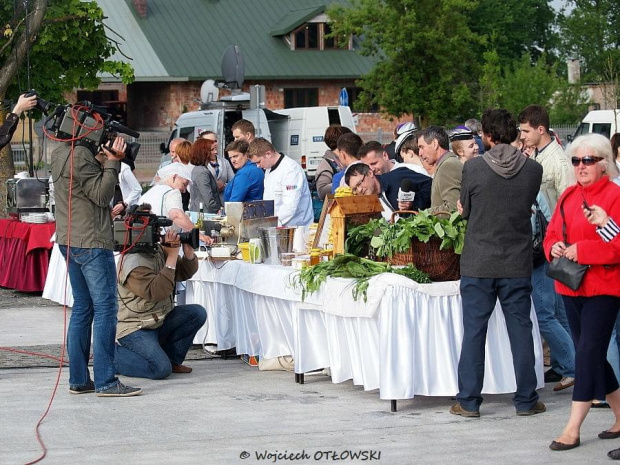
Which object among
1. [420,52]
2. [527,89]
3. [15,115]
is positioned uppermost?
[420,52]

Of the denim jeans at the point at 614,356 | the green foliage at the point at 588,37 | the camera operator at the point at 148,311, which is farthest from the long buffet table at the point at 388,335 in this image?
the green foliage at the point at 588,37

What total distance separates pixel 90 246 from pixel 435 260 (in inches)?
90.2

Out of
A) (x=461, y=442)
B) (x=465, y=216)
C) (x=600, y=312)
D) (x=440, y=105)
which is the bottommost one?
(x=461, y=442)

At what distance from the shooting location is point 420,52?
45.5 m

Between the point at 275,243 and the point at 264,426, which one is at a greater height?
the point at 275,243

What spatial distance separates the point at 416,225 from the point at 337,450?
176cm

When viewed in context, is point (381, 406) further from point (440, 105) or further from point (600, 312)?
point (440, 105)

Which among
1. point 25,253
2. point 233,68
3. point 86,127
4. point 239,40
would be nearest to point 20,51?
point 25,253

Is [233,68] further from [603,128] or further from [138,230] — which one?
[138,230]

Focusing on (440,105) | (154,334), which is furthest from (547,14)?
(154,334)

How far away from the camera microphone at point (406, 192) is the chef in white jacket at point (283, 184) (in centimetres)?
254

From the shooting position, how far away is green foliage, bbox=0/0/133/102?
56.3 feet

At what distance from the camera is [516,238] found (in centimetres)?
718

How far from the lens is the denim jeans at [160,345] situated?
8.67 metres
